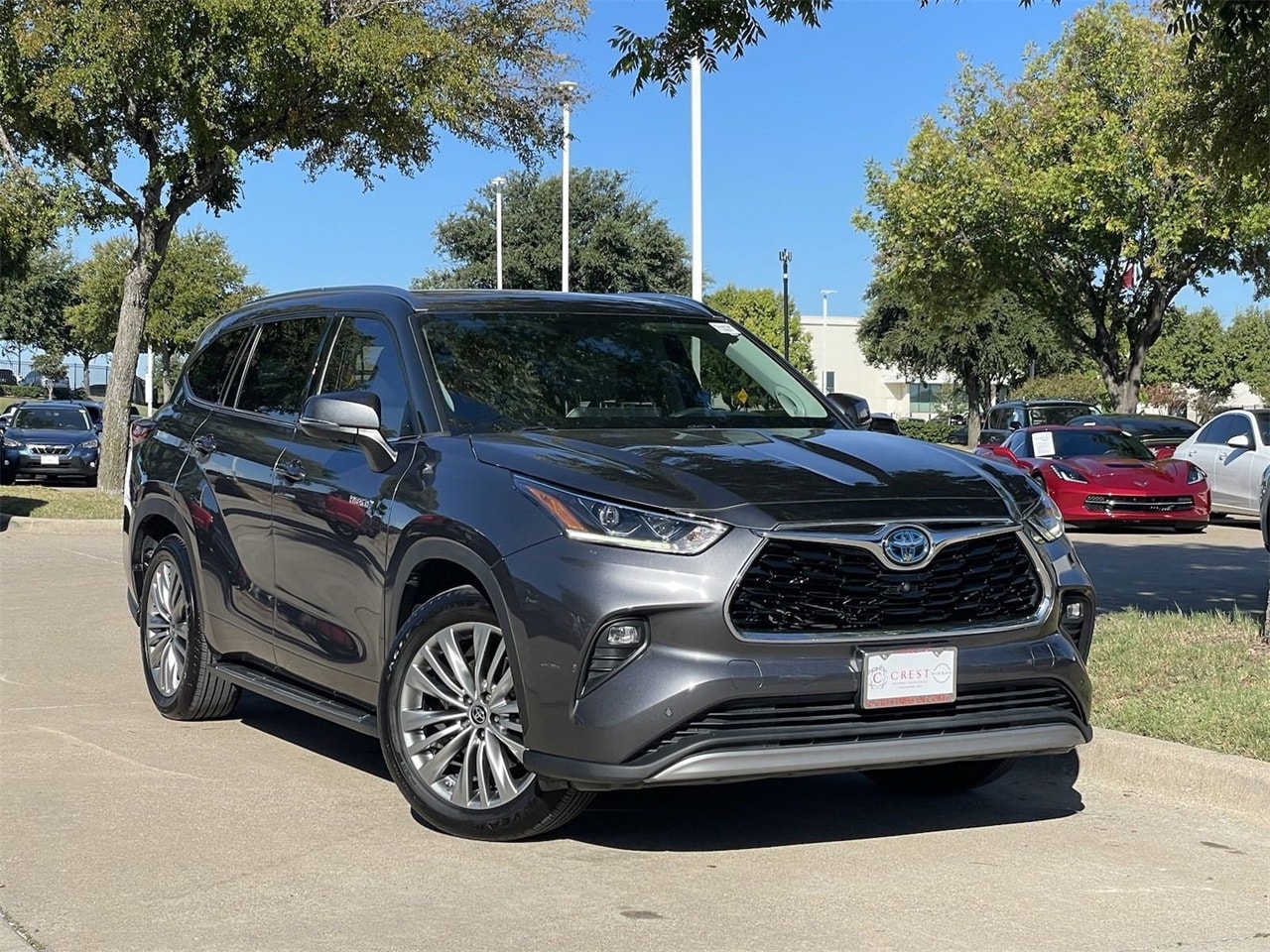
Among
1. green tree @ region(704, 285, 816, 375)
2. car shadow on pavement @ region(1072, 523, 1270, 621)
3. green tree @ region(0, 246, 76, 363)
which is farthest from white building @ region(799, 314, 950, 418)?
car shadow on pavement @ region(1072, 523, 1270, 621)

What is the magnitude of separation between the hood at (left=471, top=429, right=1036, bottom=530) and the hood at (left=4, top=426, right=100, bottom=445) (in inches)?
996

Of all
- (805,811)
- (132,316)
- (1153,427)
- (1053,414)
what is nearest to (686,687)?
(805,811)

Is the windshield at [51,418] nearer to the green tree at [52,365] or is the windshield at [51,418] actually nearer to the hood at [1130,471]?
the hood at [1130,471]

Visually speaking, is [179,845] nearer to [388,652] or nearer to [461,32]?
[388,652]

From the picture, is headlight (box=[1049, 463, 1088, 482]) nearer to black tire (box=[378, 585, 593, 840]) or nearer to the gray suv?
the gray suv

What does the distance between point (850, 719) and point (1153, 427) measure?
21.9 meters

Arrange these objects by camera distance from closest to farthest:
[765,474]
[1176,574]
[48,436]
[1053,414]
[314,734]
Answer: [765,474] < [314,734] < [1176,574] < [1053,414] < [48,436]

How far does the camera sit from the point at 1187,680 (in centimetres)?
744

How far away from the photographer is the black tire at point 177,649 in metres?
7.32

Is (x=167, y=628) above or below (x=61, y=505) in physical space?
above

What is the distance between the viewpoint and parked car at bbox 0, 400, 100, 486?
94.2 feet

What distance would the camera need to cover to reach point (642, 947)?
172 inches

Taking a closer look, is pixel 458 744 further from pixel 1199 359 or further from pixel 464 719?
pixel 1199 359

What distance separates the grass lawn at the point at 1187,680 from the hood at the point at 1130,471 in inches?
419
